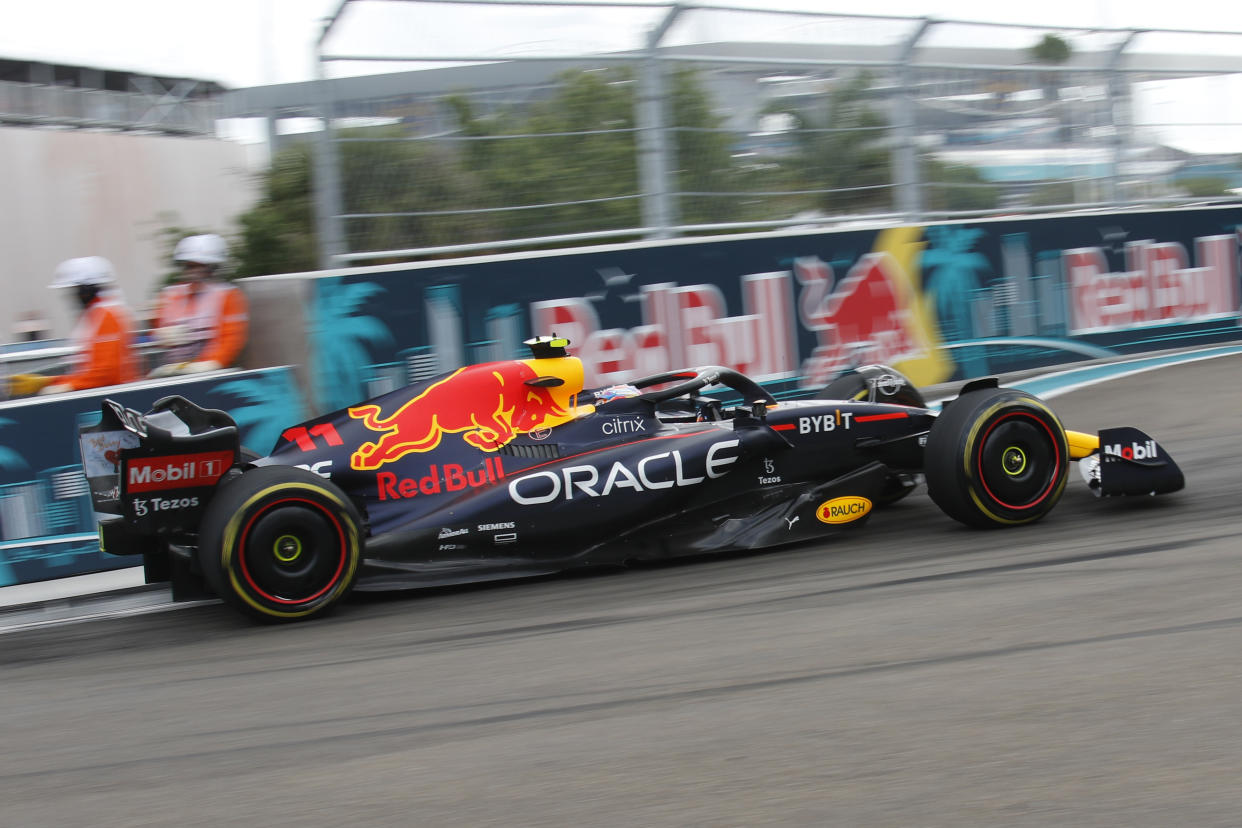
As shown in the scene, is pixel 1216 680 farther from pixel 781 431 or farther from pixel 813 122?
pixel 813 122

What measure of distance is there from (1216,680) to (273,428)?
4869 mm

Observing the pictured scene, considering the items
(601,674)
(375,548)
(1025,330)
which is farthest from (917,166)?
(601,674)

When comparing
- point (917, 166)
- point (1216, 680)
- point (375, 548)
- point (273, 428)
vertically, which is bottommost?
point (1216, 680)

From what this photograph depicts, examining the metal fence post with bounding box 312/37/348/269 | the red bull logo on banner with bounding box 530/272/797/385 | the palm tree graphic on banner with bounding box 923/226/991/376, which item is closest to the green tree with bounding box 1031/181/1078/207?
the palm tree graphic on banner with bounding box 923/226/991/376

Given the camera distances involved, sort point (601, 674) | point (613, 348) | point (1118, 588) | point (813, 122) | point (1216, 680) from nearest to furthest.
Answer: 1. point (1216, 680)
2. point (601, 674)
3. point (1118, 588)
4. point (613, 348)
5. point (813, 122)

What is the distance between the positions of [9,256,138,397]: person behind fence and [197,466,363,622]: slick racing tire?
1.90 m

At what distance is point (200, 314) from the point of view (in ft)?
22.9

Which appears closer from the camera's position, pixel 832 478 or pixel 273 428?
pixel 832 478

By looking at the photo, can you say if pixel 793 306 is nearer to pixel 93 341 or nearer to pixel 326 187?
pixel 326 187

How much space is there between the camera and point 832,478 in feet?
19.2

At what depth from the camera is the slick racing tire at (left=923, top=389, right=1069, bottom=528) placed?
5566mm

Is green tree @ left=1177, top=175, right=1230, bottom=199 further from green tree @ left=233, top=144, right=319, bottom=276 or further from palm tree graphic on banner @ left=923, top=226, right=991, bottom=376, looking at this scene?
green tree @ left=233, top=144, right=319, bottom=276

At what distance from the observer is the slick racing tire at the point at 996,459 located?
18.3ft

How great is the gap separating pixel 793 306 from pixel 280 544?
4974mm
